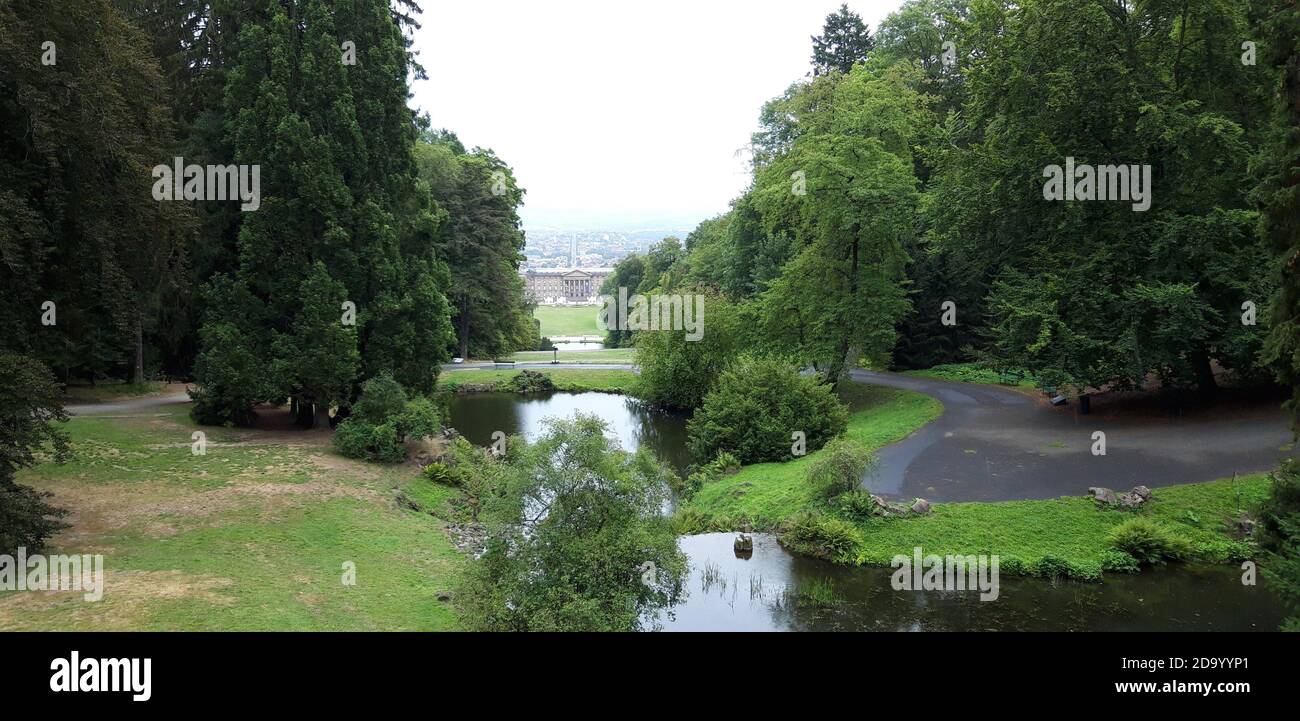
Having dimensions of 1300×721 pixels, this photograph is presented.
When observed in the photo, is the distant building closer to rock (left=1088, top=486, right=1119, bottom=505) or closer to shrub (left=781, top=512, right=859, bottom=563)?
shrub (left=781, top=512, right=859, bottom=563)

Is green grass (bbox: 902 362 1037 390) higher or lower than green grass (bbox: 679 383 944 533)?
higher

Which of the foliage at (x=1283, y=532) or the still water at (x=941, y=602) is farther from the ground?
the foliage at (x=1283, y=532)

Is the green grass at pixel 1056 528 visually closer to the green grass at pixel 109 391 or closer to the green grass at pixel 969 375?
the green grass at pixel 969 375

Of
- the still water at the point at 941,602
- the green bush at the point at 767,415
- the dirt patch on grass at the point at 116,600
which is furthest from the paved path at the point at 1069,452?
the dirt patch on grass at the point at 116,600

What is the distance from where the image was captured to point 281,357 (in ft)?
74.1

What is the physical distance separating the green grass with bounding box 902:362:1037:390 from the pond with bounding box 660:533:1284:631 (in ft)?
53.5

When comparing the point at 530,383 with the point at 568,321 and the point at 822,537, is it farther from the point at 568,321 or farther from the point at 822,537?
the point at 568,321

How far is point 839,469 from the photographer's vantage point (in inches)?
713

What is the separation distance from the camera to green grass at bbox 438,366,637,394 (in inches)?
1711

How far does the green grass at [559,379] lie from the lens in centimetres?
4347

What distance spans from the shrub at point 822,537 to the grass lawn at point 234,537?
7239mm

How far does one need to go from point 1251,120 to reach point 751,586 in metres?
20.2

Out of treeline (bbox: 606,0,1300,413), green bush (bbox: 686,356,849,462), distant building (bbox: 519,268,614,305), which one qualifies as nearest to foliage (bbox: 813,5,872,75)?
treeline (bbox: 606,0,1300,413)
